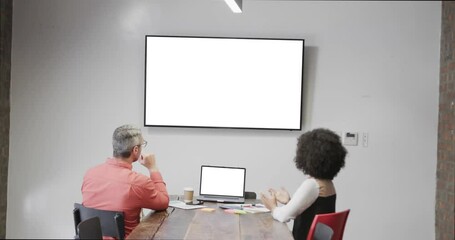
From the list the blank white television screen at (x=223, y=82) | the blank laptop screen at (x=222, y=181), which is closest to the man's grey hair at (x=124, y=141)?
the blank laptop screen at (x=222, y=181)

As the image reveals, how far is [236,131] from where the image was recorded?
4012 millimetres

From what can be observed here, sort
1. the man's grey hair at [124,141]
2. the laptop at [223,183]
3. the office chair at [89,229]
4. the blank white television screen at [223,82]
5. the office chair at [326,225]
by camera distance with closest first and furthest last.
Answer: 1. the office chair at [89,229]
2. the office chair at [326,225]
3. the man's grey hair at [124,141]
4. the laptop at [223,183]
5. the blank white television screen at [223,82]

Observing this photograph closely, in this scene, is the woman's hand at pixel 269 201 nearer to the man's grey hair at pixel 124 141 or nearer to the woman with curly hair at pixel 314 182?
the woman with curly hair at pixel 314 182

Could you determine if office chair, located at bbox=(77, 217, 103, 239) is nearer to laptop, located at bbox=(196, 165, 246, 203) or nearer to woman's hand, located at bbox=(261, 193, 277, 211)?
woman's hand, located at bbox=(261, 193, 277, 211)

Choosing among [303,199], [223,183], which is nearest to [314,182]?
[303,199]

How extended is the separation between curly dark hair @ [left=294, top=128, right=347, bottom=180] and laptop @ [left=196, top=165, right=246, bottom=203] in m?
0.71

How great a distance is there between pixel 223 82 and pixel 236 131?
373 millimetres

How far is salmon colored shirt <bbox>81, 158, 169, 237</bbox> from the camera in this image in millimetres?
2592

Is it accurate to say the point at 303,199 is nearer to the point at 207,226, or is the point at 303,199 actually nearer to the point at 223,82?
the point at 207,226

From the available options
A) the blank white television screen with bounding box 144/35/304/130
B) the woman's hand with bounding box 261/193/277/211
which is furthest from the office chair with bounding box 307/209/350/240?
the blank white television screen with bounding box 144/35/304/130

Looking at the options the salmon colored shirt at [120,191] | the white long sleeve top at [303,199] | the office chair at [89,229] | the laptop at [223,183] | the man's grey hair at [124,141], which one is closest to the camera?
the office chair at [89,229]

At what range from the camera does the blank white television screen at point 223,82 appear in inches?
155

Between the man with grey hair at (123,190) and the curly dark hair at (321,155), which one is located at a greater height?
the curly dark hair at (321,155)

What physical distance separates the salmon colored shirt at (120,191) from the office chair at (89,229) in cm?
36
